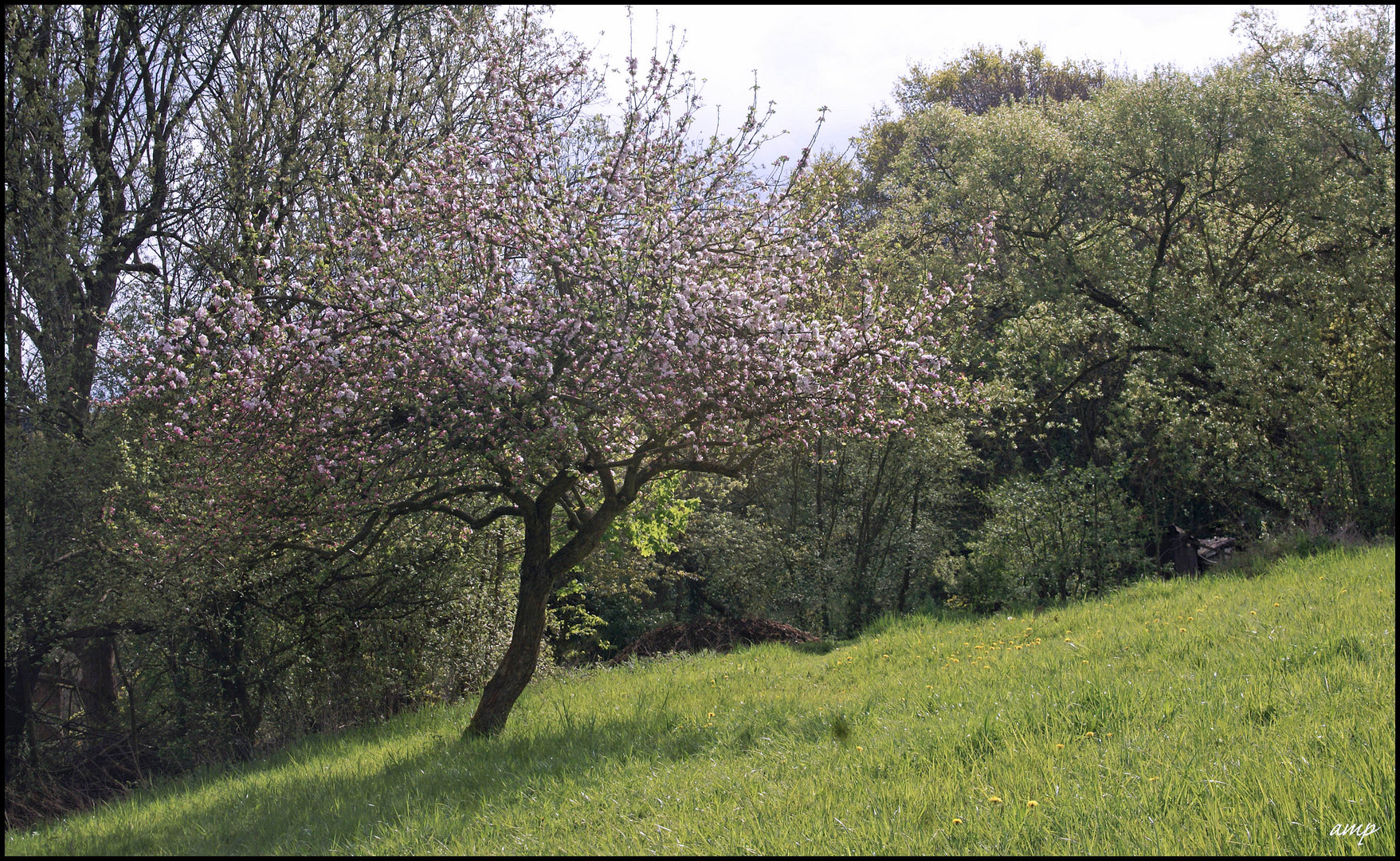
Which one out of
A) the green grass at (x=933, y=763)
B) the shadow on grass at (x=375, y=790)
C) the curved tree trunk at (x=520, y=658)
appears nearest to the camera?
the green grass at (x=933, y=763)

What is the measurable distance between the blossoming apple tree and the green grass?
192 cm

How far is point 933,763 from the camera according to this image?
5656mm

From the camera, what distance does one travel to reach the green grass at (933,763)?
14.5ft

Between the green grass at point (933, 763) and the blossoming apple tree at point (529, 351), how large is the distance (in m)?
1.92

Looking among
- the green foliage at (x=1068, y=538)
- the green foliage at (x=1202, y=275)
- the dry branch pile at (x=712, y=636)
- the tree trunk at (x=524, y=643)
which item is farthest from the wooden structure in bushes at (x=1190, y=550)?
the tree trunk at (x=524, y=643)

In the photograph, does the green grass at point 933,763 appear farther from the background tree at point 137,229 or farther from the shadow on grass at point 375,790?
the background tree at point 137,229

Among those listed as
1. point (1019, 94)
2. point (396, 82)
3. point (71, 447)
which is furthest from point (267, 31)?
point (1019, 94)

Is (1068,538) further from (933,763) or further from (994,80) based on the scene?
(994,80)

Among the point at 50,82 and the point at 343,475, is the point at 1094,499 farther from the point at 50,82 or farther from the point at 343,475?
the point at 50,82

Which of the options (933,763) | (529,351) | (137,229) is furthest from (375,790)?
(137,229)

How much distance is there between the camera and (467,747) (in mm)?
8164

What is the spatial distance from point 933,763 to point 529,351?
13.1 ft

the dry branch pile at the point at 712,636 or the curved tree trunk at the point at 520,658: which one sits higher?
the curved tree trunk at the point at 520,658

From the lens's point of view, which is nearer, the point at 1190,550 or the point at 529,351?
the point at 529,351
